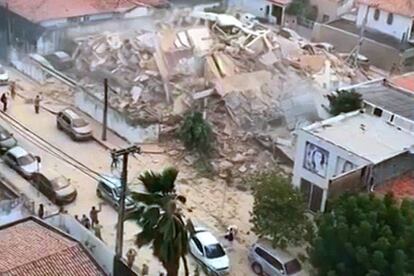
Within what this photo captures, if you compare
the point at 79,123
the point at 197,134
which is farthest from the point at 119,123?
the point at 197,134

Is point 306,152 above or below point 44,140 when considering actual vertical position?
above

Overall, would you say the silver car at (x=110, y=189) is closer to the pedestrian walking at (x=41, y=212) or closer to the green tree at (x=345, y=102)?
the pedestrian walking at (x=41, y=212)

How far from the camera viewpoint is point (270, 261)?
81.8 ft

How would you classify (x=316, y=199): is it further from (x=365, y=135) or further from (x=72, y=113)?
(x=72, y=113)

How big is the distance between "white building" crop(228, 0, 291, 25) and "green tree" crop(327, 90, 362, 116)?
16816mm

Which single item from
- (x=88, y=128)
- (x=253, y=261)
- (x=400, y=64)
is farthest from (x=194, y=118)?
(x=400, y=64)

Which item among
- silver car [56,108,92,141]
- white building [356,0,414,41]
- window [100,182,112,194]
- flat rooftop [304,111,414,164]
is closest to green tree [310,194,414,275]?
flat rooftop [304,111,414,164]

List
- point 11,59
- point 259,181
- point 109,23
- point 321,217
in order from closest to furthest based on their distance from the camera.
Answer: point 321,217, point 259,181, point 11,59, point 109,23

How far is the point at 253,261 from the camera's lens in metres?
25.5

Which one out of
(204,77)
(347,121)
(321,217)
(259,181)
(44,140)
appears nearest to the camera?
(321,217)

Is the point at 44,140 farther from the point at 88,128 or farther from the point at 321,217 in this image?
the point at 321,217

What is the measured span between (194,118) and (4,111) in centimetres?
866

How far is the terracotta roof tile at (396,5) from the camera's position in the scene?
44.3m

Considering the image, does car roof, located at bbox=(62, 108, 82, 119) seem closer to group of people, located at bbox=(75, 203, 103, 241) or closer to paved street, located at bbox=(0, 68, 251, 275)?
paved street, located at bbox=(0, 68, 251, 275)
